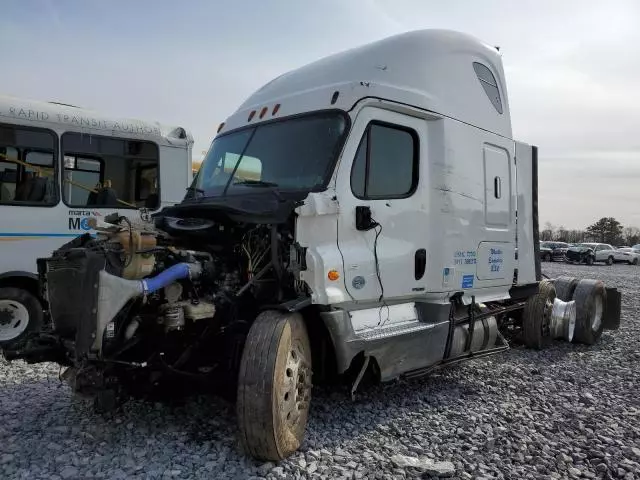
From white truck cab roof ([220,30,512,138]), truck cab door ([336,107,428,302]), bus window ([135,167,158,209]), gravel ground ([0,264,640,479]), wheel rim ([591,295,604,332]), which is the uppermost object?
white truck cab roof ([220,30,512,138])

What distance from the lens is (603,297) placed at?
905 centimetres

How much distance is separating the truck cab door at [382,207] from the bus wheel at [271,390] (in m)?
0.80

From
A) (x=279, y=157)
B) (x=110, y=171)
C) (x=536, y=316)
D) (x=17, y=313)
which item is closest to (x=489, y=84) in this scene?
(x=279, y=157)

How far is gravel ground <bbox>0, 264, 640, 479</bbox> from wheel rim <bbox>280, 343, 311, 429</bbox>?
0.30 meters

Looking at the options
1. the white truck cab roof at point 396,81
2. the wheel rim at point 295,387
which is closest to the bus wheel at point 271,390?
the wheel rim at point 295,387

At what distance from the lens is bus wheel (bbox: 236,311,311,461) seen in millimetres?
3805

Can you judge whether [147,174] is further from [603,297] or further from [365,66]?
[603,297]

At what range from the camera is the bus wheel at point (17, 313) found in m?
7.62

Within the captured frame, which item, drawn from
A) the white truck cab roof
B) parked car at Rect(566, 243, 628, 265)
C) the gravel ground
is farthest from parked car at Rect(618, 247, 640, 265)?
the white truck cab roof

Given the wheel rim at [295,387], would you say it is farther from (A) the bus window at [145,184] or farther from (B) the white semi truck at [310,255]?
(A) the bus window at [145,184]

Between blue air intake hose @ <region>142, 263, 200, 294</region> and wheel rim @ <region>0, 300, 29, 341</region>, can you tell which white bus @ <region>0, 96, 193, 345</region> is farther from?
blue air intake hose @ <region>142, 263, 200, 294</region>

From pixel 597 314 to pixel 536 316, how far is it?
1.81m

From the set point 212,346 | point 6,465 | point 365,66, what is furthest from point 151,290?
point 365,66

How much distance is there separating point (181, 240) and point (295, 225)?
1.17 meters
